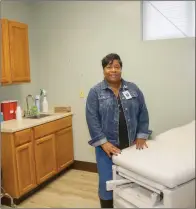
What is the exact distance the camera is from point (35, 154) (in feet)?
3.79

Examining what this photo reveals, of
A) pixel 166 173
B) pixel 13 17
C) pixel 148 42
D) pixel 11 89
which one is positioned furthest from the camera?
pixel 11 89

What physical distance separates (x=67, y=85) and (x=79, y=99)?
6cm

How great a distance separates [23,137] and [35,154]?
0.45 feet

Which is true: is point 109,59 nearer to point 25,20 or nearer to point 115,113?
point 115,113

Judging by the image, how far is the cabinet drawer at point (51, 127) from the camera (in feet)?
2.72

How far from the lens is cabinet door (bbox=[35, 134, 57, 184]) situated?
942 mm

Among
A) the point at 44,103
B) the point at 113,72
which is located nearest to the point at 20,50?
the point at 44,103

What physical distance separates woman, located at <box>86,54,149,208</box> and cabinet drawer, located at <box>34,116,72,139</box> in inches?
6.2

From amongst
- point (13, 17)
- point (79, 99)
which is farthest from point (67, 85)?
point (13, 17)

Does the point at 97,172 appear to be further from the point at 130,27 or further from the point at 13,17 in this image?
the point at 13,17

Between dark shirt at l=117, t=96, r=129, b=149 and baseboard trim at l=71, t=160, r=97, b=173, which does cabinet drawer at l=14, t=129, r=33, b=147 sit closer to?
baseboard trim at l=71, t=160, r=97, b=173

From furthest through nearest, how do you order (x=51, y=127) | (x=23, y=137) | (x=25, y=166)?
(x=25, y=166), (x=23, y=137), (x=51, y=127)

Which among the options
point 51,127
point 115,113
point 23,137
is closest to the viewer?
point 115,113

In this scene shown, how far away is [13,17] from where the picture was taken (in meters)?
0.91
